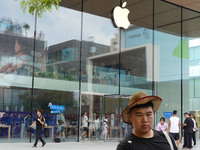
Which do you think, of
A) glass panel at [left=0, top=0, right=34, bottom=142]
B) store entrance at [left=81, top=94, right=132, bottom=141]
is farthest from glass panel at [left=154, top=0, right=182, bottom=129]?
glass panel at [left=0, top=0, right=34, bottom=142]

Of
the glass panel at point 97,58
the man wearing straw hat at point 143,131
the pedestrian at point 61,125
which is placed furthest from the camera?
the glass panel at point 97,58

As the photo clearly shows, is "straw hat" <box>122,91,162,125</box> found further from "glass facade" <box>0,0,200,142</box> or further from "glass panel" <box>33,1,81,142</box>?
"glass panel" <box>33,1,81,142</box>

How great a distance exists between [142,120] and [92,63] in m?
15.4

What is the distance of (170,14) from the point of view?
20875 millimetres

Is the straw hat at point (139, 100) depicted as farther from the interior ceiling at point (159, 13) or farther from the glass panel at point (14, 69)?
the interior ceiling at point (159, 13)

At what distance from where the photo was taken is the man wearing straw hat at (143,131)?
2236 millimetres

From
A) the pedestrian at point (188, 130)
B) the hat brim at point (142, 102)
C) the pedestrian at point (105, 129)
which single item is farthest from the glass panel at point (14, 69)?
the hat brim at point (142, 102)

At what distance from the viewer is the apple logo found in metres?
18.8

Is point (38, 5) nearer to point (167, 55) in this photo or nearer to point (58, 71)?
point (58, 71)

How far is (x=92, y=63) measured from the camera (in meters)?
17.6

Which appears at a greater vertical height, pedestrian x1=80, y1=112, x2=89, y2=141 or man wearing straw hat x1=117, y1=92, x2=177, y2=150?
man wearing straw hat x1=117, y1=92, x2=177, y2=150

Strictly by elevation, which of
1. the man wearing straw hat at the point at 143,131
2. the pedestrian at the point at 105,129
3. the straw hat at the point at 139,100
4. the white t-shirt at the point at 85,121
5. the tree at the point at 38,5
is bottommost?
the pedestrian at the point at 105,129

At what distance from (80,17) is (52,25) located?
1703 millimetres

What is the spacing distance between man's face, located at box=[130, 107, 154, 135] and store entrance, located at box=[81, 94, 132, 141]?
1485 centimetres
